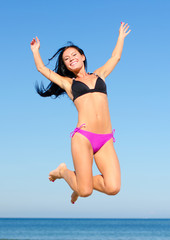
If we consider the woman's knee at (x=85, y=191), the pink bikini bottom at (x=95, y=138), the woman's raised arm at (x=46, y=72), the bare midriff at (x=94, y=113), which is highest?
the woman's raised arm at (x=46, y=72)

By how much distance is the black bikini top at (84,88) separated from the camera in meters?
7.04

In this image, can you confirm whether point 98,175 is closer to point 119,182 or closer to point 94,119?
point 119,182

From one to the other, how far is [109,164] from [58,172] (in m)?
1.20

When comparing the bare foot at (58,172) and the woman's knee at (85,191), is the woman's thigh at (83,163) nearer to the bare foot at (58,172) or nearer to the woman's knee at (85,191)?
the woman's knee at (85,191)

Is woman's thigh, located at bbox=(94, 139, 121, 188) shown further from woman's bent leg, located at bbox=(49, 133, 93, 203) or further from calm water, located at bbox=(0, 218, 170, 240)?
calm water, located at bbox=(0, 218, 170, 240)

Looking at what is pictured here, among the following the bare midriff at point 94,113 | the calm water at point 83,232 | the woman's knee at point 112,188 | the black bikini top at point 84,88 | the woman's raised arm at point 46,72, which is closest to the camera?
the woman's knee at point 112,188

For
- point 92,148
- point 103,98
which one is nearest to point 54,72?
point 103,98

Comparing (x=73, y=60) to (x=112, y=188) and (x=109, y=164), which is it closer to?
(x=109, y=164)

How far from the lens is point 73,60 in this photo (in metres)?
7.50

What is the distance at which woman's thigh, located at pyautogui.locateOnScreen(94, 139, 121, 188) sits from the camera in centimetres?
663

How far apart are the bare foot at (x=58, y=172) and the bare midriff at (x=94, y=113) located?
0.94 m

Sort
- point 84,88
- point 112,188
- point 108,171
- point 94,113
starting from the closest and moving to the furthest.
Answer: point 112,188
point 108,171
point 94,113
point 84,88

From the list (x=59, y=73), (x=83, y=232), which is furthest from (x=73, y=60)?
(x=83, y=232)

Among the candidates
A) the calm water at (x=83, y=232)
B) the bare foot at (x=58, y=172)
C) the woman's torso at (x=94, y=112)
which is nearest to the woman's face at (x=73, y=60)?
the woman's torso at (x=94, y=112)
